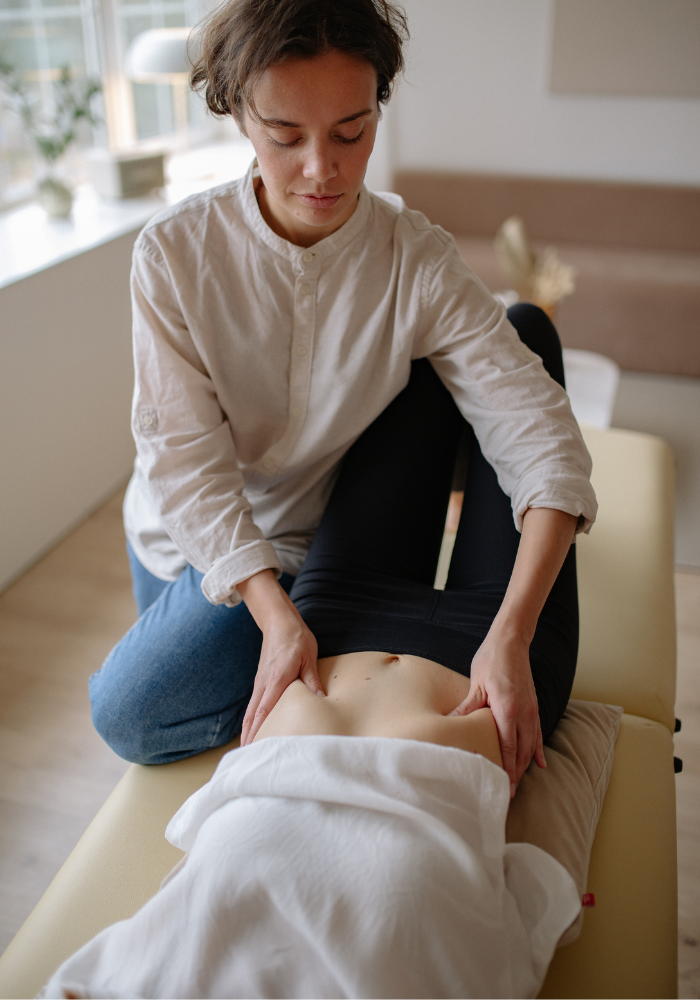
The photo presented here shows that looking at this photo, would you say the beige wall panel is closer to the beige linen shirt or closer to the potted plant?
the potted plant

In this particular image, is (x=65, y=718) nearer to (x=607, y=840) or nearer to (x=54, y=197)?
(x=607, y=840)

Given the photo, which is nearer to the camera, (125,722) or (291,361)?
(125,722)

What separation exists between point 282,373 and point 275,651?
43cm

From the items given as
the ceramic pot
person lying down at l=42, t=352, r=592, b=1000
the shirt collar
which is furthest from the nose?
the ceramic pot

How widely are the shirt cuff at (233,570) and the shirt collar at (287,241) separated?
407 mm

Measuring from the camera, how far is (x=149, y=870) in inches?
34.1

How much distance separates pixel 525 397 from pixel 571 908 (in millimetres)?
636

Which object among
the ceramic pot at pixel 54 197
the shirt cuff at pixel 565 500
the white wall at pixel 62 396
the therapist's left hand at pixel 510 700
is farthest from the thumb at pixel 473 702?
the ceramic pot at pixel 54 197

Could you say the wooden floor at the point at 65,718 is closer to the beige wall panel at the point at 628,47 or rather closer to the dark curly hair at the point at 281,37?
the dark curly hair at the point at 281,37

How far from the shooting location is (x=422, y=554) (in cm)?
115

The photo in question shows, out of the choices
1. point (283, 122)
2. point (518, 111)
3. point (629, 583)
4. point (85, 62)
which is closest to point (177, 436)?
point (283, 122)

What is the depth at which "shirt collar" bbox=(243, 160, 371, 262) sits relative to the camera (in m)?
1.10

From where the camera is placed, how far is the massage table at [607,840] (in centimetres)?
75

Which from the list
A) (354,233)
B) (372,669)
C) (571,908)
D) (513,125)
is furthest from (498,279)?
(571,908)
